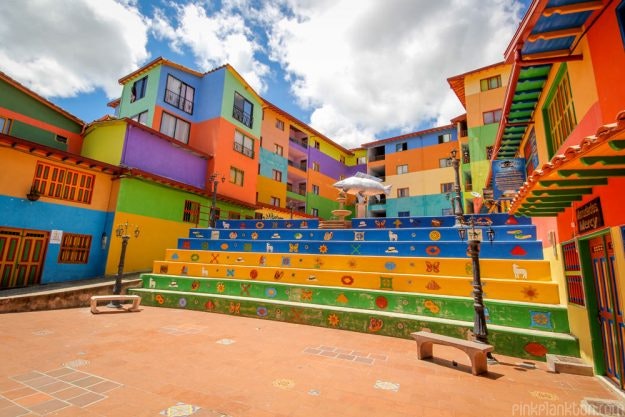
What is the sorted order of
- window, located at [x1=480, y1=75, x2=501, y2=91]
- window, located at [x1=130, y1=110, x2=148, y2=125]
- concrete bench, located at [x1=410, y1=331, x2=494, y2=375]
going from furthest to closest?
window, located at [x1=480, y1=75, x2=501, y2=91], window, located at [x1=130, y1=110, x2=148, y2=125], concrete bench, located at [x1=410, y1=331, x2=494, y2=375]

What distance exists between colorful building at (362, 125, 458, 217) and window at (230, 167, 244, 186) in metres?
17.4

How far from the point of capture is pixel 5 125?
1589 centimetres

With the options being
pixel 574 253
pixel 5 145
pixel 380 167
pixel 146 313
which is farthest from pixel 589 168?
pixel 380 167

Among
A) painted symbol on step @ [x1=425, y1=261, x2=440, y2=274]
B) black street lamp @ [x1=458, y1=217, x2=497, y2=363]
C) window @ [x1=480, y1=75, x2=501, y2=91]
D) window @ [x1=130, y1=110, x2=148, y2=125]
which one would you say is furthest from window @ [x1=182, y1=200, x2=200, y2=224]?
window @ [x1=480, y1=75, x2=501, y2=91]

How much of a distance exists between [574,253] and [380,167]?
31.6m

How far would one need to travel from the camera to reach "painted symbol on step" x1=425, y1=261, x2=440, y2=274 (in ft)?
27.1

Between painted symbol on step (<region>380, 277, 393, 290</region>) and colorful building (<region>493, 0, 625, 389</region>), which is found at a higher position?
colorful building (<region>493, 0, 625, 389</region>)

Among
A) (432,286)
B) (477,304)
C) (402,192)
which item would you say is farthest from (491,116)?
(477,304)

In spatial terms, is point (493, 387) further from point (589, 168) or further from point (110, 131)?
point (110, 131)

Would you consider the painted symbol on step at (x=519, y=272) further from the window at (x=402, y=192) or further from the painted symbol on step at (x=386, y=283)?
the window at (x=402, y=192)

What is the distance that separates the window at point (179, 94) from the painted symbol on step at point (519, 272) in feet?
70.6

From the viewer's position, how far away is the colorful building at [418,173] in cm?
3039

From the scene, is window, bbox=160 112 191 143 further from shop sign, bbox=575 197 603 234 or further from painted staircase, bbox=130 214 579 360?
shop sign, bbox=575 197 603 234

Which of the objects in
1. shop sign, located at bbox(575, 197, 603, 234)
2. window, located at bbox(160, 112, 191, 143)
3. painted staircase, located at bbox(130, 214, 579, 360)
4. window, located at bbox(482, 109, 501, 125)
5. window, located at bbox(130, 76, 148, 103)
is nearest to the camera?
shop sign, located at bbox(575, 197, 603, 234)
